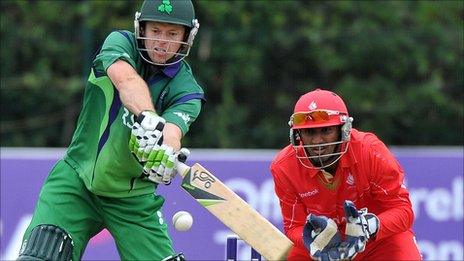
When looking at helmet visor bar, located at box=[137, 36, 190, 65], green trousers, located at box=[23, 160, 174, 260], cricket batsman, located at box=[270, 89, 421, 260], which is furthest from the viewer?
green trousers, located at box=[23, 160, 174, 260]

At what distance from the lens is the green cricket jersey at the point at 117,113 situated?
502 cm

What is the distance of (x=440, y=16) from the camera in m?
11.3

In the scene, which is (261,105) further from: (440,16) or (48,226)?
(48,226)

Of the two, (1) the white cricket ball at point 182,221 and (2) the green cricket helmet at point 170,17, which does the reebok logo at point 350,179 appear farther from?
(2) the green cricket helmet at point 170,17

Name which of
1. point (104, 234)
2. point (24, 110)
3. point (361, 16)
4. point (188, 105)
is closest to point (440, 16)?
point (361, 16)

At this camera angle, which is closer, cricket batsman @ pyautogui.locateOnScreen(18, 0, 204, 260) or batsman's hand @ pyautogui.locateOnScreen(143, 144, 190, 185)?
batsman's hand @ pyautogui.locateOnScreen(143, 144, 190, 185)

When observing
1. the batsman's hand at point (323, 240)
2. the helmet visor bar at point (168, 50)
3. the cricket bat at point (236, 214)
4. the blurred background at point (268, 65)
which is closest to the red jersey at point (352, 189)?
the batsman's hand at point (323, 240)

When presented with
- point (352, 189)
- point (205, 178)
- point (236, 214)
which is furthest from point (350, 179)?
point (205, 178)

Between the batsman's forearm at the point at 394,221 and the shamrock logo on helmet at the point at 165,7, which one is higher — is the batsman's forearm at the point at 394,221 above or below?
below

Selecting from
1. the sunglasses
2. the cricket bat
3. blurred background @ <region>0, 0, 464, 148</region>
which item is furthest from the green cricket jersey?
blurred background @ <region>0, 0, 464, 148</region>

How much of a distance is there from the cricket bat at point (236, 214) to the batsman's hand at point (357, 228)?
0.84 ft

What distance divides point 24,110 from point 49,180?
575cm

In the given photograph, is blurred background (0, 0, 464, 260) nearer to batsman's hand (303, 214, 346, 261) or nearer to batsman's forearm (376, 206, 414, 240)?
batsman's forearm (376, 206, 414, 240)

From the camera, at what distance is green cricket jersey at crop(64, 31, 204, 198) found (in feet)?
16.5
